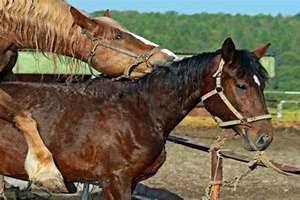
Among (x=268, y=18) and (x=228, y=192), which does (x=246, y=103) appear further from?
(x=268, y=18)

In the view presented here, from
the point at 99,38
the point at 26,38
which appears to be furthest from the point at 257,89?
the point at 26,38

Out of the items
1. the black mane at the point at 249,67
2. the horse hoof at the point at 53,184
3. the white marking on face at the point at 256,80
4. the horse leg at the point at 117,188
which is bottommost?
the horse leg at the point at 117,188

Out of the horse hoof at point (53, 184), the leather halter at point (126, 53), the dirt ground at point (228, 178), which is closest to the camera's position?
the horse hoof at point (53, 184)

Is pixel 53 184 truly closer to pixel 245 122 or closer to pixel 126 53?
pixel 126 53

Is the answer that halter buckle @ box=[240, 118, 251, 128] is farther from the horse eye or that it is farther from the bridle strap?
the horse eye

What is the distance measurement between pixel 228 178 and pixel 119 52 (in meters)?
5.53

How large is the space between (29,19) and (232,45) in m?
1.41

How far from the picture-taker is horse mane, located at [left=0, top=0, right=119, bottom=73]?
587 cm

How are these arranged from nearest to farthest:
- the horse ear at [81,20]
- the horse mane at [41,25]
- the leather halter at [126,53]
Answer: the horse mane at [41,25] < the horse ear at [81,20] < the leather halter at [126,53]

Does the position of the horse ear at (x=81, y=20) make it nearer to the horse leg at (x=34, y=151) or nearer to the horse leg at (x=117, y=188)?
the horse leg at (x=34, y=151)

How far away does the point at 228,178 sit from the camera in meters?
11.4

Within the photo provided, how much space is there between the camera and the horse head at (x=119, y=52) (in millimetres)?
6203

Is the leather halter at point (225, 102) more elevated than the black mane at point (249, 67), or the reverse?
the black mane at point (249, 67)

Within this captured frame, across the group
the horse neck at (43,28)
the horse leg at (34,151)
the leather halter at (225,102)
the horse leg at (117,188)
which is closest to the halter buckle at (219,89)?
the leather halter at (225,102)
